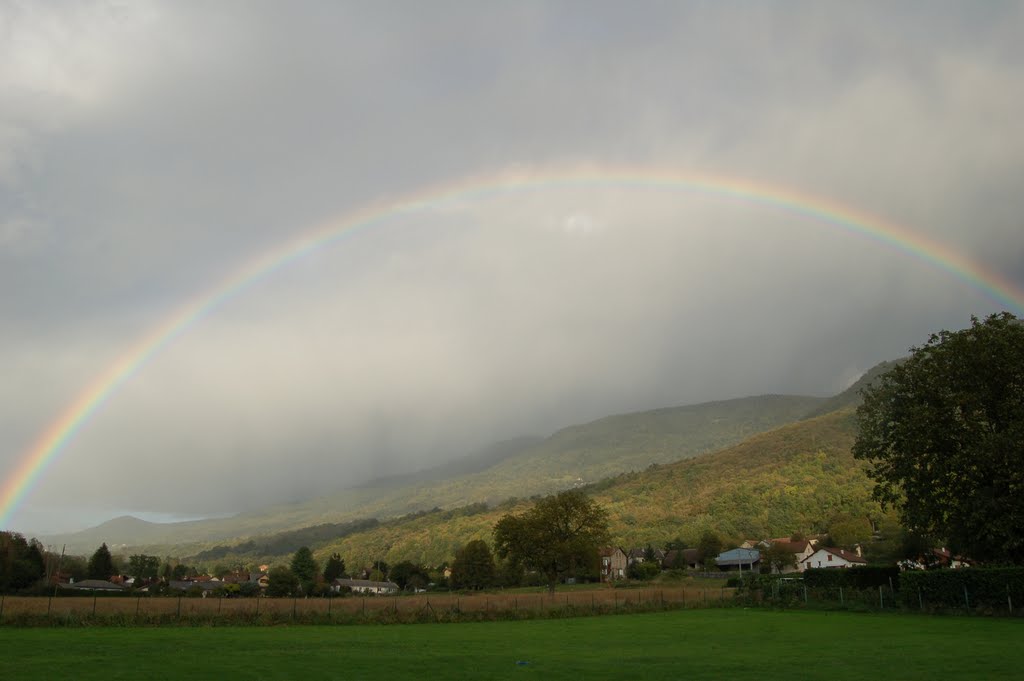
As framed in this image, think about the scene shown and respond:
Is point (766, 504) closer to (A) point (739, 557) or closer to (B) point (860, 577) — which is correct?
(A) point (739, 557)

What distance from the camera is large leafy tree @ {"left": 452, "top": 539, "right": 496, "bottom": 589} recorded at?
113 meters

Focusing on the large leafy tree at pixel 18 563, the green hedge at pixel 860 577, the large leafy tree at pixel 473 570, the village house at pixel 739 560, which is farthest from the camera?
the village house at pixel 739 560

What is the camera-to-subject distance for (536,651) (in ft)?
82.5

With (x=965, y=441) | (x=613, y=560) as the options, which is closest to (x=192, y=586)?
(x=613, y=560)

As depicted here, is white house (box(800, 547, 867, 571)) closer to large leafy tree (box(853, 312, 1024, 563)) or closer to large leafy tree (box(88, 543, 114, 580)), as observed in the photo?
large leafy tree (box(853, 312, 1024, 563))

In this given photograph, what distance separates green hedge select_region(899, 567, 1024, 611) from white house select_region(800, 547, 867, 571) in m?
65.4

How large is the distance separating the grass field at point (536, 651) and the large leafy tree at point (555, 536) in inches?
2289

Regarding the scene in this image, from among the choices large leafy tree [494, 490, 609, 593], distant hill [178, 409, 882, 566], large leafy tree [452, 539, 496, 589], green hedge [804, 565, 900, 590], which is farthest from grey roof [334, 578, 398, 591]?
green hedge [804, 565, 900, 590]

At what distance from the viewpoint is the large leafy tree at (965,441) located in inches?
1591

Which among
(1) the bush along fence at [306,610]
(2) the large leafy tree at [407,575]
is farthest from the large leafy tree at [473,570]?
(1) the bush along fence at [306,610]

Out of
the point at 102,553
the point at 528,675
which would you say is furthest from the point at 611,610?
the point at 102,553

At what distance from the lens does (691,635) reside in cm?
3175

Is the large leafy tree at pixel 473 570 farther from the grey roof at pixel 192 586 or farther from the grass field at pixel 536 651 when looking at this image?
the grass field at pixel 536 651

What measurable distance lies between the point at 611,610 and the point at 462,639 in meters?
24.6
